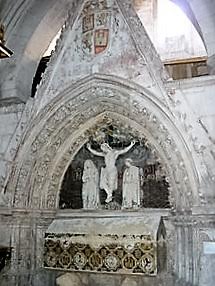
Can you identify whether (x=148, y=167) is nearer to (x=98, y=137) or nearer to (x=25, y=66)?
(x=98, y=137)

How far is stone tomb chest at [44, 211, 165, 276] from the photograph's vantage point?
5.89m

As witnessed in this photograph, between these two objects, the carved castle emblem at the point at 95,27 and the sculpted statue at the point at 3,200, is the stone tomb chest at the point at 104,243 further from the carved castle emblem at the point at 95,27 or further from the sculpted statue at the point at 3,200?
the carved castle emblem at the point at 95,27

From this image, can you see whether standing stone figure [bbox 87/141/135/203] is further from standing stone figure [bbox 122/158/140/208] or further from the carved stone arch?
the carved stone arch

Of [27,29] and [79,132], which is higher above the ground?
[27,29]

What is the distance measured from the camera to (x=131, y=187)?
6.58 meters

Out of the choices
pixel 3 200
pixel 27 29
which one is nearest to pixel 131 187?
pixel 3 200

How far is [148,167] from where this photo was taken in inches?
257

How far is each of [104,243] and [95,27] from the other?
9.82ft

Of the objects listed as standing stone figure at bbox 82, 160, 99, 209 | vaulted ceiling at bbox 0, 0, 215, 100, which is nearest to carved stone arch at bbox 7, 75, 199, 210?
standing stone figure at bbox 82, 160, 99, 209

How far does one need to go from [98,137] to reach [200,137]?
5.97 feet

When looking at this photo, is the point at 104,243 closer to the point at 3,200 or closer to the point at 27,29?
the point at 3,200

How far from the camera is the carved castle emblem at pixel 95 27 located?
655cm

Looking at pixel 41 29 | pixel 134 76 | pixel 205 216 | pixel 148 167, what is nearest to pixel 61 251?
pixel 148 167

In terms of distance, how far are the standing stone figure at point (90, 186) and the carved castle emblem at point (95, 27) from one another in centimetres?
167
